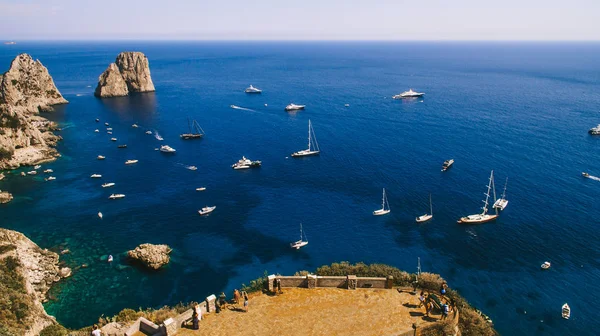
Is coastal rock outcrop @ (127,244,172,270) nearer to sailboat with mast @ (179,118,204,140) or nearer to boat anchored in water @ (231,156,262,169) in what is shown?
boat anchored in water @ (231,156,262,169)

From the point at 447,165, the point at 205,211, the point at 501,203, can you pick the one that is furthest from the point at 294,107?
the point at 501,203

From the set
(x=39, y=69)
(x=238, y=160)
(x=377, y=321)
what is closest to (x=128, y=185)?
(x=238, y=160)

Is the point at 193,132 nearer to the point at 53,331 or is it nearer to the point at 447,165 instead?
the point at 447,165

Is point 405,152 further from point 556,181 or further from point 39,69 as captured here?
point 39,69

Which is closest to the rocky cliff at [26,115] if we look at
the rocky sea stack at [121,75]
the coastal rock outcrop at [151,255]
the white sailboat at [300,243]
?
the rocky sea stack at [121,75]

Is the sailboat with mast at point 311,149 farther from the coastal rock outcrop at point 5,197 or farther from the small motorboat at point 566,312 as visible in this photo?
the small motorboat at point 566,312

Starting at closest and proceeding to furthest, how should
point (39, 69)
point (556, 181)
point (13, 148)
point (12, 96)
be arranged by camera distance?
1. point (556, 181)
2. point (13, 148)
3. point (12, 96)
4. point (39, 69)
